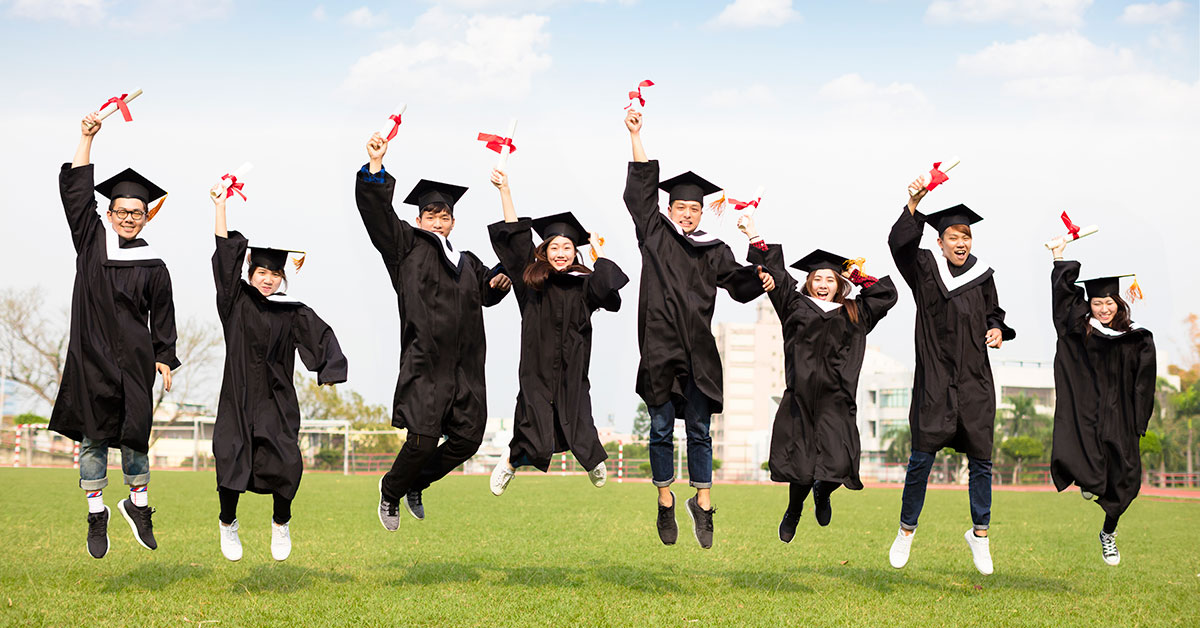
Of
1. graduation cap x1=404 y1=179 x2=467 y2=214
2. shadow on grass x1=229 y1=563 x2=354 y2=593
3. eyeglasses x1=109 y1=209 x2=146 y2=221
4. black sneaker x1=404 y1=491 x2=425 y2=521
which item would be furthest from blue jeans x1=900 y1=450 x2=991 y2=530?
eyeglasses x1=109 y1=209 x2=146 y2=221

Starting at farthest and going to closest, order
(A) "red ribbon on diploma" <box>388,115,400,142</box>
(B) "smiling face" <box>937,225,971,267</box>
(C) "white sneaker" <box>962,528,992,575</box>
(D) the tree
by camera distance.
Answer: (D) the tree < (B) "smiling face" <box>937,225,971,267</box> < (C) "white sneaker" <box>962,528,992,575</box> < (A) "red ribbon on diploma" <box>388,115,400,142</box>

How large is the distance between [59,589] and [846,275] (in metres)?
7.10

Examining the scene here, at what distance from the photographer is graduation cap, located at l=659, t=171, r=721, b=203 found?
328 inches

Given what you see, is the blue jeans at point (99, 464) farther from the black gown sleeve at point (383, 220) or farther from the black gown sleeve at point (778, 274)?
the black gown sleeve at point (778, 274)

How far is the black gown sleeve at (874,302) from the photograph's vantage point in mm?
8695

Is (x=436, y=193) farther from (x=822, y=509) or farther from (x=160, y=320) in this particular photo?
(x=822, y=509)

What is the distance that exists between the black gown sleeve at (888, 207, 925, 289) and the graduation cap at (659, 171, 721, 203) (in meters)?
1.53

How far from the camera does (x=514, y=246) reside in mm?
8289

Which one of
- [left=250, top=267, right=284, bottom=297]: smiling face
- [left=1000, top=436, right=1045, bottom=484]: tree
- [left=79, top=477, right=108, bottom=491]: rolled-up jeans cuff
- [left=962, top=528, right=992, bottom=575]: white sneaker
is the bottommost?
[left=1000, top=436, right=1045, bottom=484]: tree

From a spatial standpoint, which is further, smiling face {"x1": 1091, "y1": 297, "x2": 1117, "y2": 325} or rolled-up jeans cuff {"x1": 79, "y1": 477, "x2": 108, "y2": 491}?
smiling face {"x1": 1091, "y1": 297, "x2": 1117, "y2": 325}

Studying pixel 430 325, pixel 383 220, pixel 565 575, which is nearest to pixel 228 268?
pixel 383 220

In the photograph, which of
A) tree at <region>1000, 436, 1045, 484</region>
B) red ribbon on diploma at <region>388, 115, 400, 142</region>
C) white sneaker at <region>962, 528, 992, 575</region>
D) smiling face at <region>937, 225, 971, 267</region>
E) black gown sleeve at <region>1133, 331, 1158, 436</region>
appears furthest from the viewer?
tree at <region>1000, 436, 1045, 484</region>

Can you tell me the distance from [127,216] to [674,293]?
427 centimetres

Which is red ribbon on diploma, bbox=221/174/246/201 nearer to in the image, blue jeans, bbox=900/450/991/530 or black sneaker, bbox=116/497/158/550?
black sneaker, bbox=116/497/158/550
